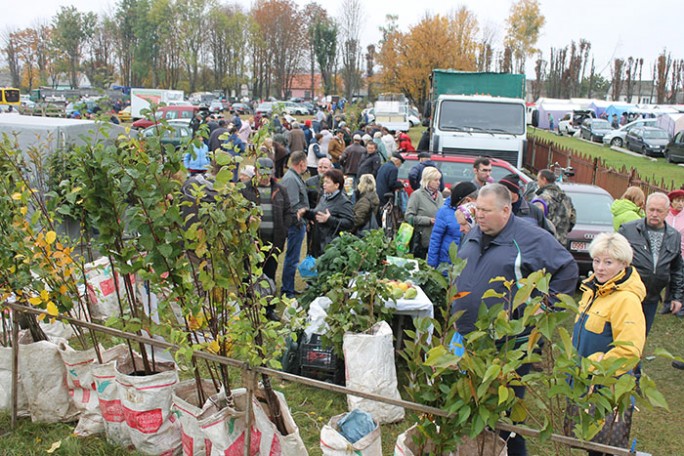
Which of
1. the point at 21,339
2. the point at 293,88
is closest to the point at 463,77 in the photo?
the point at 21,339

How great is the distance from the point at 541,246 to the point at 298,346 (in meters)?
2.53

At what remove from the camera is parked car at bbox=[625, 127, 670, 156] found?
30141 millimetres

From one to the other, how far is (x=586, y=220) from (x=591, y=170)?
7.12 m

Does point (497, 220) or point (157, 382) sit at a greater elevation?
point (497, 220)

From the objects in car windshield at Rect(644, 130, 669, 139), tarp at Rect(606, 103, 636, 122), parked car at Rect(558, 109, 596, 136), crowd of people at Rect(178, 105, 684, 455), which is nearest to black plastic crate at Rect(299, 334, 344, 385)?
crowd of people at Rect(178, 105, 684, 455)

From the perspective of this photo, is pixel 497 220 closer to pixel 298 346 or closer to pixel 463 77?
pixel 298 346

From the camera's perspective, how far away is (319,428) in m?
4.72

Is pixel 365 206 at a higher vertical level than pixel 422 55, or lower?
lower

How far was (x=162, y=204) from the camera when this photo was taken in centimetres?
318

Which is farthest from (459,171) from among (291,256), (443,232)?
(443,232)

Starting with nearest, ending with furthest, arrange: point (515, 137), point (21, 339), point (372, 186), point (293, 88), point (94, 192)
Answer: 1. point (94, 192)
2. point (21, 339)
3. point (372, 186)
4. point (515, 137)
5. point (293, 88)

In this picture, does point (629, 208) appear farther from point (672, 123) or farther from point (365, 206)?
point (672, 123)

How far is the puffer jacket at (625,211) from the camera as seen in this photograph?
709 cm

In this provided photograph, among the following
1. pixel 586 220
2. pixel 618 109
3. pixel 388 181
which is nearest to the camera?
pixel 586 220
